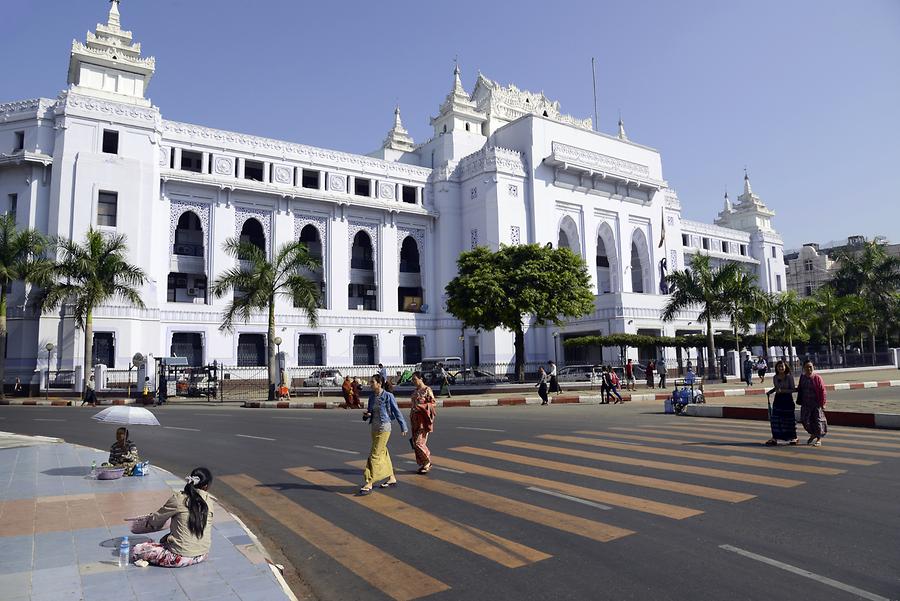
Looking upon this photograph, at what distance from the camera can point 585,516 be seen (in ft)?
22.0

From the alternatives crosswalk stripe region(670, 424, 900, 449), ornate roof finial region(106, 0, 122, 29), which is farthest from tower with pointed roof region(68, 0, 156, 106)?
crosswalk stripe region(670, 424, 900, 449)

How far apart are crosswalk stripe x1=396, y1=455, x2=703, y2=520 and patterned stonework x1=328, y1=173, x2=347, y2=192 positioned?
3907 centimetres

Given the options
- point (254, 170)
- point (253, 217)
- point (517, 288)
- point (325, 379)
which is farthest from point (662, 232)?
point (254, 170)

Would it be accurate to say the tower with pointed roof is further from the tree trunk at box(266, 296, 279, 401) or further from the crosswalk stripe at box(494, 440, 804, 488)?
the crosswalk stripe at box(494, 440, 804, 488)

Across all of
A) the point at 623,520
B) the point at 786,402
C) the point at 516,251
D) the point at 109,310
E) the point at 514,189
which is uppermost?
the point at 514,189

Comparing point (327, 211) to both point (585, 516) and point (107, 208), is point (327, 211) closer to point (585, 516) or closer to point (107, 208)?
point (107, 208)

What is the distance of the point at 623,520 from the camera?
21.3 ft

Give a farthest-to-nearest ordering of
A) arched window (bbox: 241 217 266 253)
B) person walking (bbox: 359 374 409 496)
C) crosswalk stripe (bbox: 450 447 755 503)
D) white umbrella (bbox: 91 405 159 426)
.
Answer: arched window (bbox: 241 217 266 253)
white umbrella (bbox: 91 405 159 426)
person walking (bbox: 359 374 409 496)
crosswalk stripe (bbox: 450 447 755 503)

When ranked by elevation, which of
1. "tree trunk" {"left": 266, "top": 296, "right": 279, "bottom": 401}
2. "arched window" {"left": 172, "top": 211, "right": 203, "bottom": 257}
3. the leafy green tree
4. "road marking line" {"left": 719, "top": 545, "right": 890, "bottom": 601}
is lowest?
"road marking line" {"left": 719, "top": 545, "right": 890, "bottom": 601}

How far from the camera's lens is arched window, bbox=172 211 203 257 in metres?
42.0

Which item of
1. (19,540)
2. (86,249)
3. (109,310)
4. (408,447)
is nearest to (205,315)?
(109,310)

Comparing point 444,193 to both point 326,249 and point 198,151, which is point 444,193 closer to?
point 326,249

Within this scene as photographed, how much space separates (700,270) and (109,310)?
35.2 meters

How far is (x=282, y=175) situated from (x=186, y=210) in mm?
7191
